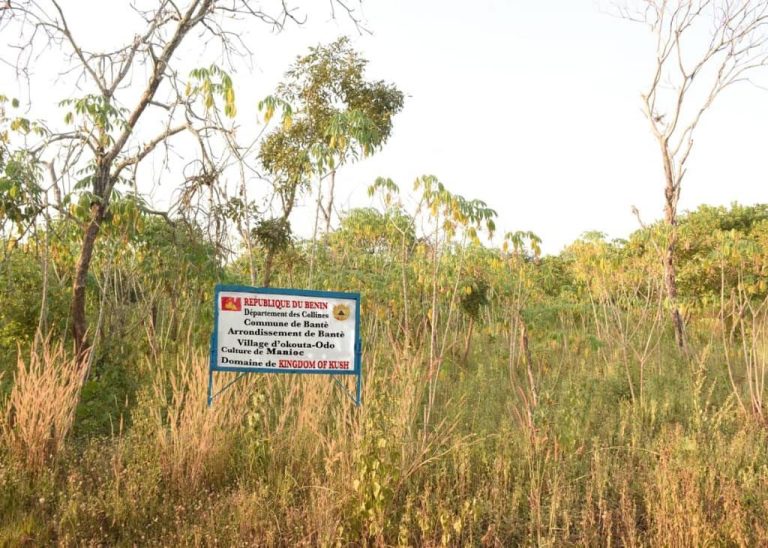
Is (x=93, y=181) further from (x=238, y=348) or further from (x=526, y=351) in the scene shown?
(x=526, y=351)

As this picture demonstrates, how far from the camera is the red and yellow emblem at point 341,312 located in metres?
5.05

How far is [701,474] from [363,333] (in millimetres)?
4689

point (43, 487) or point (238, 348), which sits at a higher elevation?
point (238, 348)

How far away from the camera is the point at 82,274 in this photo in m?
6.05

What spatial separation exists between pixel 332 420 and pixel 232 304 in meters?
1.58

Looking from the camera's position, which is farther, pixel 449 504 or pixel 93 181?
pixel 93 181

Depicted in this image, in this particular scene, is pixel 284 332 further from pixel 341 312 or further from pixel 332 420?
pixel 332 420

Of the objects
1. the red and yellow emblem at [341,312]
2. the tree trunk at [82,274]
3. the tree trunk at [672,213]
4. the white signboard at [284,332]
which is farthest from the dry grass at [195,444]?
the tree trunk at [672,213]

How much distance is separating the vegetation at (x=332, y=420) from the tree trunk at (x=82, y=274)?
0.03 meters

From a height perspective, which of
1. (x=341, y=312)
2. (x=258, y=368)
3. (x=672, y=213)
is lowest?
(x=258, y=368)

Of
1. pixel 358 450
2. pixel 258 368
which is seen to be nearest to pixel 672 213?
pixel 258 368

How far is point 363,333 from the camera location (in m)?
8.48

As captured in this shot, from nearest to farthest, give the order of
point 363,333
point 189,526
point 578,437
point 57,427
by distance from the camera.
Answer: point 189,526 < point 57,427 < point 578,437 < point 363,333

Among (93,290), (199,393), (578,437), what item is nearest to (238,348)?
(199,393)
